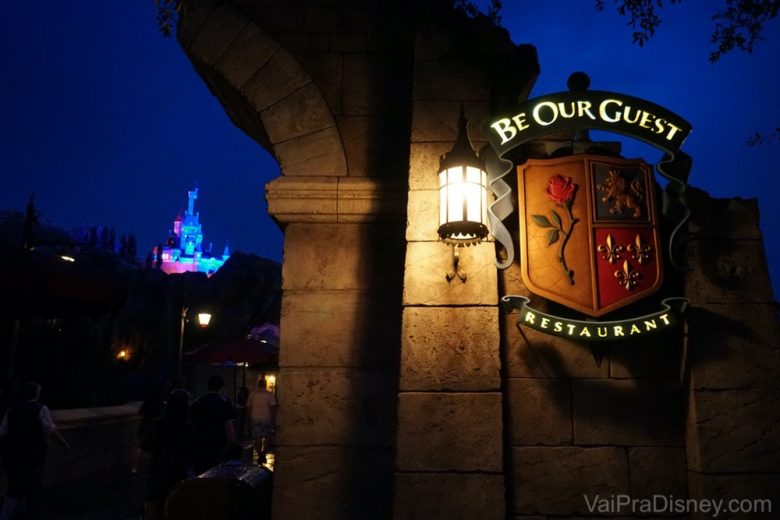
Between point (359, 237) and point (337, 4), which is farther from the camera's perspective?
point (337, 4)

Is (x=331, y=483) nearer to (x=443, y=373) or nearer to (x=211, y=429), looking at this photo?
(x=443, y=373)

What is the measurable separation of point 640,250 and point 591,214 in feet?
1.42

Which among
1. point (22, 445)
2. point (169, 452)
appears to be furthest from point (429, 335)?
point (22, 445)

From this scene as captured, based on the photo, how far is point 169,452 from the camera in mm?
5266

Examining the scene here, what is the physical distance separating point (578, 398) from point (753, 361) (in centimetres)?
125

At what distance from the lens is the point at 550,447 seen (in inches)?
149

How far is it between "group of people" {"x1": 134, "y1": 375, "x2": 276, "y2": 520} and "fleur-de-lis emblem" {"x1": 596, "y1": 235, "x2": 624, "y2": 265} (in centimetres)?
378

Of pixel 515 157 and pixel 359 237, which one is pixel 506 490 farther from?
pixel 515 157

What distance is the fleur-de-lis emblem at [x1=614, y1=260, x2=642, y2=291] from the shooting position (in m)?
3.77

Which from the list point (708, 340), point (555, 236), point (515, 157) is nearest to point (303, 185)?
point (515, 157)

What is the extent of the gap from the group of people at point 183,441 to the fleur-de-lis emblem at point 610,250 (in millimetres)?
3778

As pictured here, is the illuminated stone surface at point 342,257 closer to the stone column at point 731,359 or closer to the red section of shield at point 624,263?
the red section of shield at point 624,263

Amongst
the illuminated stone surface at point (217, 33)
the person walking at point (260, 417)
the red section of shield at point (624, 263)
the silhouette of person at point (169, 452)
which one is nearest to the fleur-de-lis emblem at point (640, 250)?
the red section of shield at point (624, 263)

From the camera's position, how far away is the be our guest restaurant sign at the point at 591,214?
375 cm
